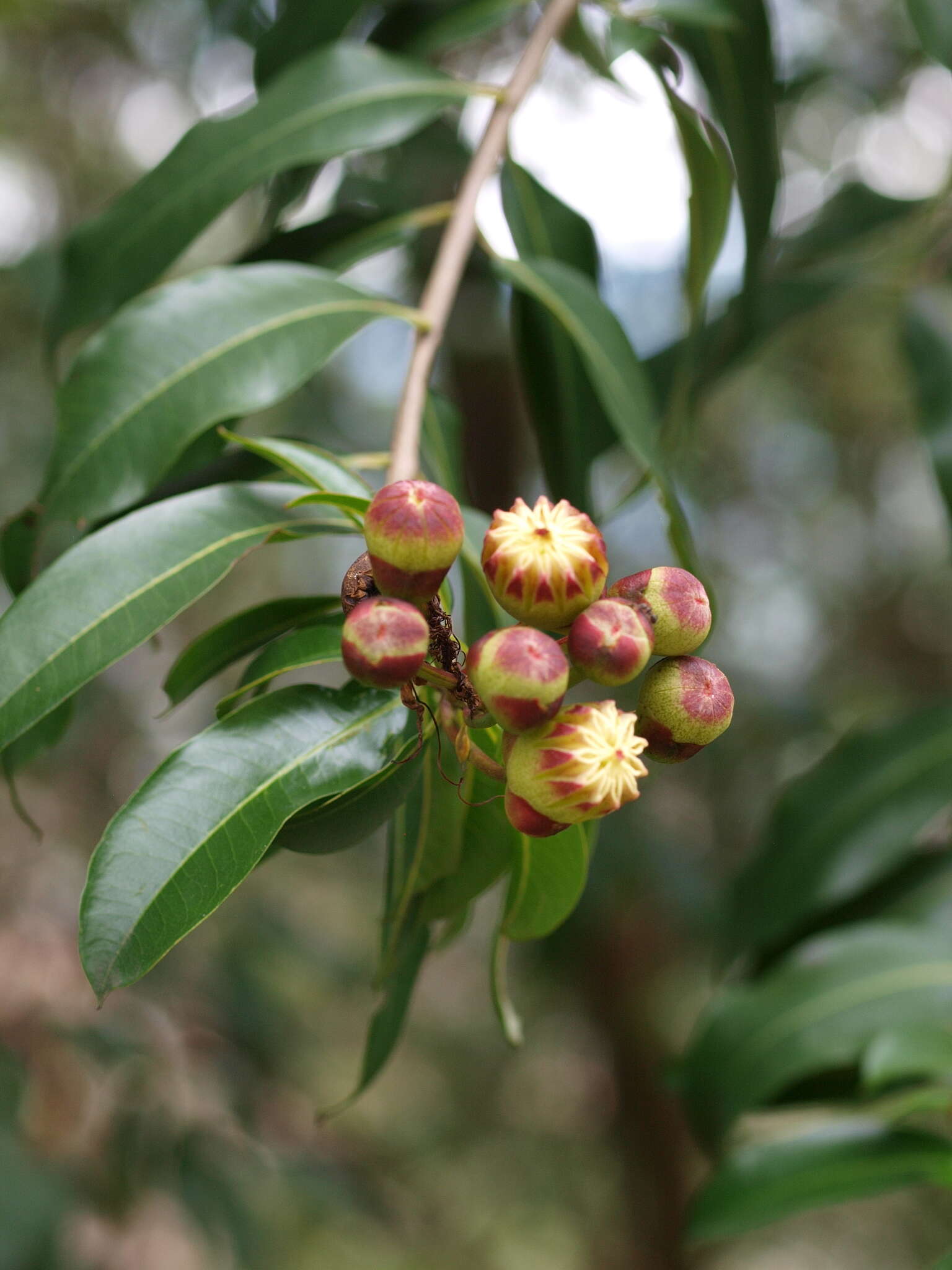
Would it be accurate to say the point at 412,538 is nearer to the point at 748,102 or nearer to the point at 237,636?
the point at 237,636

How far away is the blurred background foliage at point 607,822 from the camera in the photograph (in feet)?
4.17

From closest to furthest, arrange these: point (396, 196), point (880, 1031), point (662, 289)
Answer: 1. point (880, 1031)
2. point (396, 196)
3. point (662, 289)

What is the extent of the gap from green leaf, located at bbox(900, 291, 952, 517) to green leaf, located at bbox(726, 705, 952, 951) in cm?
29

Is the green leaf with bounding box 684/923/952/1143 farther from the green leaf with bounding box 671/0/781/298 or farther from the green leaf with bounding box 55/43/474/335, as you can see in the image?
the green leaf with bounding box 55/43/474/335

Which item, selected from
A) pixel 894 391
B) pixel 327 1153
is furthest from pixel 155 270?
pixel 894 391

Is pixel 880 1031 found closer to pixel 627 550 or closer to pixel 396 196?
pixel 396 196

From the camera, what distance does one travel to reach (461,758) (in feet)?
1.56

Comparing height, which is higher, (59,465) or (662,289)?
(59,465)

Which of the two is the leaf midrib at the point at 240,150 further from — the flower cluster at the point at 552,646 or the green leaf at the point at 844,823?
the green leaf at the point at 844,823

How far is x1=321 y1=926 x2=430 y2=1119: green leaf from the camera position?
63cm

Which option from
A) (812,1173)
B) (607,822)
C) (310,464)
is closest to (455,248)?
(310,464)

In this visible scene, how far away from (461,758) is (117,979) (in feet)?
0.56

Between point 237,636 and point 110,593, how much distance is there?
0.33ft

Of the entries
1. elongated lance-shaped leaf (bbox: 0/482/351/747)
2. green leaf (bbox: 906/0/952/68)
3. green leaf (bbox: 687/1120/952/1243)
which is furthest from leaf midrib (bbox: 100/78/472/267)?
green leaf (bbox: 687/1120/952/1243)
